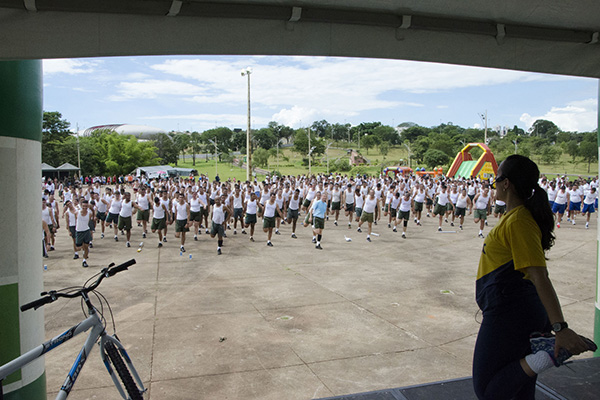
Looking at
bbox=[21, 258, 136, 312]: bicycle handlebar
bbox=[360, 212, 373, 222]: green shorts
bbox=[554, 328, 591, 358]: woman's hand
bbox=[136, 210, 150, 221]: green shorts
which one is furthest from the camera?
bbox=[136, 210, 150, 221]: green shorts

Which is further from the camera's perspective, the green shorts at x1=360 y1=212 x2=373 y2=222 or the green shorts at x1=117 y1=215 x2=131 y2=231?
the green shorts at x1=360 y1=212 x2=373 y2=222

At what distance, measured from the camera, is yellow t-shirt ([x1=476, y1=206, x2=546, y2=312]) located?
81.9 inches

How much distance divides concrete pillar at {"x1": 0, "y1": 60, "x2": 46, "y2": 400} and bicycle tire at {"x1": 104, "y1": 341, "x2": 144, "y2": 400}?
0.85 m

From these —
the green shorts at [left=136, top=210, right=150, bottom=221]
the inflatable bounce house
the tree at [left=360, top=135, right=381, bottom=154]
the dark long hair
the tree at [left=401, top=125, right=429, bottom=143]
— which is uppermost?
the tree at [left=401, top=125, right=429, bottom=143]

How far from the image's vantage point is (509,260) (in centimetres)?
219

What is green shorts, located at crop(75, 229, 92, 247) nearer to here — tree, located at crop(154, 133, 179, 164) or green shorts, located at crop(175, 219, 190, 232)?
green shorts, located at crop(175, 219, 190, 232)

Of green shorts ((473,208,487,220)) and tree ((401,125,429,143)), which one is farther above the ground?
tree ((401,125,429,143))

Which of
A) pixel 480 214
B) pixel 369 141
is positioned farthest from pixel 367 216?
pixel 369 141

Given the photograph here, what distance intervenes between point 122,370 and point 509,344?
2468 millimetres

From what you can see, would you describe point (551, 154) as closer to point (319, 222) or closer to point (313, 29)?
point (319, 222)

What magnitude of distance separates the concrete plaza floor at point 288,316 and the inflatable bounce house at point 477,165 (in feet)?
83.0

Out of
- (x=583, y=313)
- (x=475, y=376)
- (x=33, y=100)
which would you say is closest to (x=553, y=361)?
(x=475, y=376)

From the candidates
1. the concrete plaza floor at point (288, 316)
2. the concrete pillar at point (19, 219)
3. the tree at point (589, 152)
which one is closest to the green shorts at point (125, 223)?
the concrete plaza floor at point (288, 316)

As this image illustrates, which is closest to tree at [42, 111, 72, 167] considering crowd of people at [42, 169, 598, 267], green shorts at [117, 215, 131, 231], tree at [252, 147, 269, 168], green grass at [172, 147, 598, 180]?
green grass at [172, 147, 598, 180]
